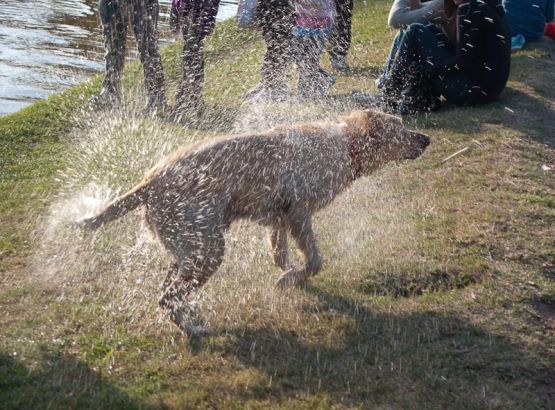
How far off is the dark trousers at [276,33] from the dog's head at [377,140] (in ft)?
12.5

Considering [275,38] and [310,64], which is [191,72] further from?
[310,64]

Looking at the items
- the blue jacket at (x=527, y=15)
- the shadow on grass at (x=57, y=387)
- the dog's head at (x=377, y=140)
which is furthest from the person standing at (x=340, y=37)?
the shadow on grass at (x=57, y=387)

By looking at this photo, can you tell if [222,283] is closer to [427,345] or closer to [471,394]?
[427,345]

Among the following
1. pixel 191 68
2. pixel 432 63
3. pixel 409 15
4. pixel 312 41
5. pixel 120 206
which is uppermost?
pixel 409 15

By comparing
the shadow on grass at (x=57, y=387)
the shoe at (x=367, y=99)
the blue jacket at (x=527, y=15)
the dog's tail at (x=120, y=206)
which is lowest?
the shoe at (x=367, y=99)

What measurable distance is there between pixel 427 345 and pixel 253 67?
23.7 feet

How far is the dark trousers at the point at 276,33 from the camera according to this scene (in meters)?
10.3

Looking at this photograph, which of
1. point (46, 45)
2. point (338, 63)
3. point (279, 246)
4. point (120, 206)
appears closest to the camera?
point (120, 206)

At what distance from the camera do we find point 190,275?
5207 mm

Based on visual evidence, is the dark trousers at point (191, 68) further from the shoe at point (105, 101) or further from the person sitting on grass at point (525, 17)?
the person sitting on grass at point (525, 17)

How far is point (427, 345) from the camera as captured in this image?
16.4 feet

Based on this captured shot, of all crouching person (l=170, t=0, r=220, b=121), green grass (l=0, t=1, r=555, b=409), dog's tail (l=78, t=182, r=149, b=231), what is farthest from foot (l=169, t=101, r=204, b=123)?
dog's tail (l=78, t=182, r=149, b=231)

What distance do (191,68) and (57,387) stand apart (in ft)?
19.4

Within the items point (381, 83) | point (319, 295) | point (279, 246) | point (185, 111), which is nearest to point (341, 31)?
point (381, 83)
